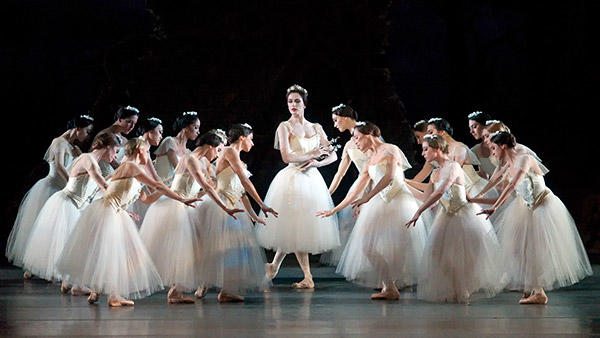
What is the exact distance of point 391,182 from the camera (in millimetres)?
5914

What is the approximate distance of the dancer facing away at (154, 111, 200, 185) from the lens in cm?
658

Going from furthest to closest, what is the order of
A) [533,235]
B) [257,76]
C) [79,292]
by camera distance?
1. [257,76]
2. [79,292]
3. [533,235]

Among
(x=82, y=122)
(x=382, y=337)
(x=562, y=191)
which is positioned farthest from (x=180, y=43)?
(x=382, y=337)

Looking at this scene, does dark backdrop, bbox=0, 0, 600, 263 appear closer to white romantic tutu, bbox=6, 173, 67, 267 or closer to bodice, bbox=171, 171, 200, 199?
white romantic tutu, bbox=6, 173, 67, 267

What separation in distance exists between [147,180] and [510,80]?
19.1 ft

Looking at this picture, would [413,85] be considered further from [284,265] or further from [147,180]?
[147,180]

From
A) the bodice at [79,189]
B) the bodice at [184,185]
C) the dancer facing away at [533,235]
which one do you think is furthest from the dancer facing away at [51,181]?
the dancer facing away at [533,235]

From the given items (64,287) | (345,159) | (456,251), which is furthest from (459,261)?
(64,287)

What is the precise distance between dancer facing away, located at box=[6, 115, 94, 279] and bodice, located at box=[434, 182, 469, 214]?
333 cm

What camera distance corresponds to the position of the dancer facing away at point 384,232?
576 centimetres

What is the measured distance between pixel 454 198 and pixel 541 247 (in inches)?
25.6

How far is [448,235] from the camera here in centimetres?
546

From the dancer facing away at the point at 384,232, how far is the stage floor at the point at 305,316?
0.16m

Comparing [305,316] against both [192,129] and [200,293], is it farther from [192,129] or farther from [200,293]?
[192,129]
